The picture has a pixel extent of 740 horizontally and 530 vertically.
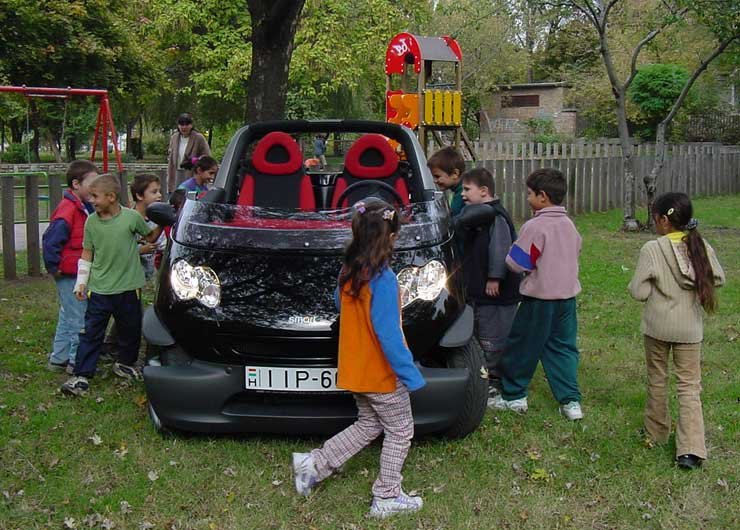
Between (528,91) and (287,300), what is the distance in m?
44.4

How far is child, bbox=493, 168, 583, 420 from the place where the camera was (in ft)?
16.0

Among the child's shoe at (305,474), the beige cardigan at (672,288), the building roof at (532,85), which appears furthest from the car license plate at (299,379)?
the building roof at (532,85)

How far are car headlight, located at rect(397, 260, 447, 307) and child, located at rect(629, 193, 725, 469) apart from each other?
989 mm

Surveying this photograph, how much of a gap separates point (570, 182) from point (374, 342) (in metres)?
13.0

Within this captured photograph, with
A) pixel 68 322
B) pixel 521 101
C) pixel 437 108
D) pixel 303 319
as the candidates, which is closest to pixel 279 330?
pixel 303 319

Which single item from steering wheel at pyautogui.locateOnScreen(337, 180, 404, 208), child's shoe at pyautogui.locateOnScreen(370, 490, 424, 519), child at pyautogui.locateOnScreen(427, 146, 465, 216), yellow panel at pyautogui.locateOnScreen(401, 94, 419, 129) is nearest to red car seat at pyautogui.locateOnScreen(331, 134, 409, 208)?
steering wheel at pyautogui.locateOnScreen(337, 180, 404, 208)

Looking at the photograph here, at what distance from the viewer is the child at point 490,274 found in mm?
5270

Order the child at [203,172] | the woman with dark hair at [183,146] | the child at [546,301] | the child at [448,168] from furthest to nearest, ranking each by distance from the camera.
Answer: the woman with dark hair at [183,146]
the child at [203,172]
the child at [448,168]
the child at [546,301]

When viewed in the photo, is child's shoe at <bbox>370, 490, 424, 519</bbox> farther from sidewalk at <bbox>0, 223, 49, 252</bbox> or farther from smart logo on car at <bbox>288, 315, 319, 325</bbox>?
sidewalk at <bbox>0, 223, 49, 252</bbox>

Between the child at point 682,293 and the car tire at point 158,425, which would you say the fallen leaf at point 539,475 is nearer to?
the child at point 682,293

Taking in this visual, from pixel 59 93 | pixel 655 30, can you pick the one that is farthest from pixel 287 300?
pixel 59 93

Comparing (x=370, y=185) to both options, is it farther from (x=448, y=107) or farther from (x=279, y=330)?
(x=448, y=107)

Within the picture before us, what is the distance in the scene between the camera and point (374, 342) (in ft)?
12.3

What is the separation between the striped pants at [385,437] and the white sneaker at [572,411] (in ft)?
4.71
